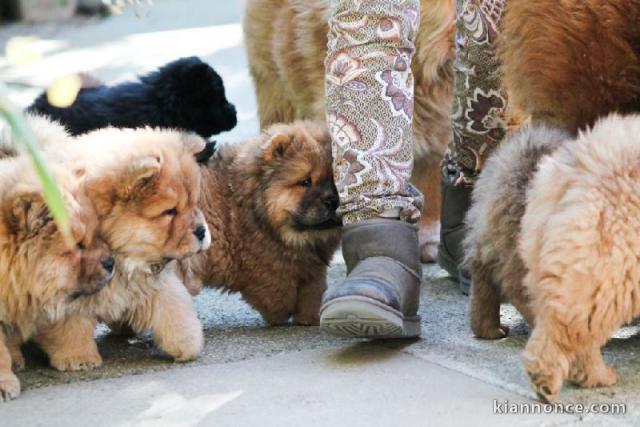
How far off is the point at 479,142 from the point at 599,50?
95 cm

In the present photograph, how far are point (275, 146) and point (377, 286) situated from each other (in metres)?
0.77

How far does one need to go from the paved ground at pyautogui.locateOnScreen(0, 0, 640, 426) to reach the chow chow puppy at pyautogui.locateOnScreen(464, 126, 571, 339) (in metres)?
0.12

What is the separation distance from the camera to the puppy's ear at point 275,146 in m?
3.33

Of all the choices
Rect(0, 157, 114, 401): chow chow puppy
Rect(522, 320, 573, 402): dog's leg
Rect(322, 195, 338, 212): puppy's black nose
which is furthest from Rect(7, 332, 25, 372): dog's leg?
Rect(522, 320, 573, 402): dog's leg

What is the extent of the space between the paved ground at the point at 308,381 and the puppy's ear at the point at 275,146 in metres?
0.55

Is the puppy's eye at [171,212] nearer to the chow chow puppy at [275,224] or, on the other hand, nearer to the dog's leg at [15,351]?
the chow chow puppy at [275,224]

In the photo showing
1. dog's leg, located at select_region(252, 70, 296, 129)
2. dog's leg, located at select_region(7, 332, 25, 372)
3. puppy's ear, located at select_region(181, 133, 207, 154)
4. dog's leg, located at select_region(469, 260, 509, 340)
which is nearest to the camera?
dog's leg, located at select_region(7, 332, 25, 372)

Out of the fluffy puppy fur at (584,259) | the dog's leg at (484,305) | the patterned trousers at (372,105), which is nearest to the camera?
the fluffy puppy fur at (584,259)

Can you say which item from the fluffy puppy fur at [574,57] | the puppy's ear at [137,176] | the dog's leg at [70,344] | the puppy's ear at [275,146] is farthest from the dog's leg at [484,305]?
the dog's leg at [70,344]

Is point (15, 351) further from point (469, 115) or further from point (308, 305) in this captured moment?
point (469, 115)

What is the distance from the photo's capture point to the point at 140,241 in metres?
2.85

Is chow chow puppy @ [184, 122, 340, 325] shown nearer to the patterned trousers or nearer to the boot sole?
the patterned trousers

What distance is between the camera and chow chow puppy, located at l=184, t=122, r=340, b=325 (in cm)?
333

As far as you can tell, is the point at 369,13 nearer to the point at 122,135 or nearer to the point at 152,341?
the point at 122,135
